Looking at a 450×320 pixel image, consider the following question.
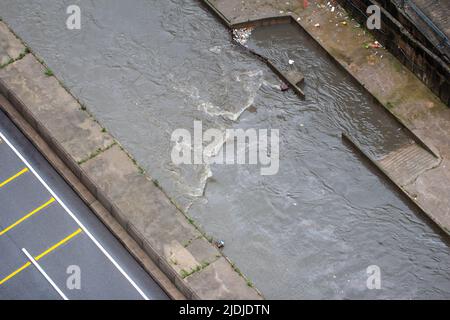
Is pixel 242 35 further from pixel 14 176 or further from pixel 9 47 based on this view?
pixel 14 176

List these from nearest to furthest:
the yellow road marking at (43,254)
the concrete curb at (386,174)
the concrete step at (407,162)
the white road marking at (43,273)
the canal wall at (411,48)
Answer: the white road marking at (43,273) < the yellow road marking at (43,254) < the concrete curb at (386,174) < the concrete step at (407,162) < the canal wall at (411,48)

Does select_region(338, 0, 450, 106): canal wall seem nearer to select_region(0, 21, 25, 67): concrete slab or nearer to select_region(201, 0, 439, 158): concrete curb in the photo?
select_region(201, 0, 439, 158): concrete curb

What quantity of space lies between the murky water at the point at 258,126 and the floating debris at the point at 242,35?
13.2 inches

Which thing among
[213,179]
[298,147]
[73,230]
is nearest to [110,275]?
[73,230]

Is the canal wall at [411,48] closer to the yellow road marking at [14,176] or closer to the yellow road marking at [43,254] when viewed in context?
the yellow road marking at [43,254]

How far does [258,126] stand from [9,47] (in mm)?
8721

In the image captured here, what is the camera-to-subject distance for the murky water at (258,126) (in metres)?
33.1

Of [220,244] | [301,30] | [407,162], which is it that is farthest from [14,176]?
[407,162]

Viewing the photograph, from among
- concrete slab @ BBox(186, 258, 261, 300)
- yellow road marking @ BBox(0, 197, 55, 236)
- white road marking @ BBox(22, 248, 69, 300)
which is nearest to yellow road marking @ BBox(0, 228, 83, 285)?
white road marking @ BBox(22, 248, 69, 300)

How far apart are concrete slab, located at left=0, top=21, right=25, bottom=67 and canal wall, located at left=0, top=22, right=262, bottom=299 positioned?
33mm

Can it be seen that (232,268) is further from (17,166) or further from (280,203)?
(17,166)

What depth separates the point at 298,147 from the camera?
35375 millimetres

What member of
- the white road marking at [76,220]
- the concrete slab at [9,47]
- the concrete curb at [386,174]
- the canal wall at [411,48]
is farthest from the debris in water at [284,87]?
the concrete slab at [9,47]

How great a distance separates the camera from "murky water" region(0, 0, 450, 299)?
33062 millimetres
